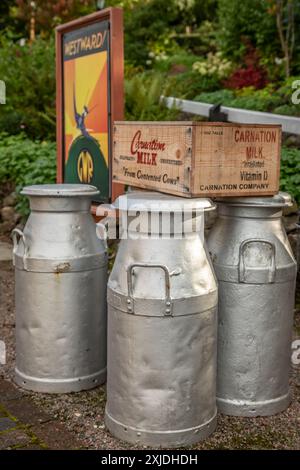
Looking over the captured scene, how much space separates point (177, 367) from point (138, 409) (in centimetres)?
29

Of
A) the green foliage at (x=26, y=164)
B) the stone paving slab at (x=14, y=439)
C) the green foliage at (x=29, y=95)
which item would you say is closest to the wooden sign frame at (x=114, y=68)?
the green foliage at (x=26, y=164)

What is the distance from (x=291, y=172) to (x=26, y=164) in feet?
11.1

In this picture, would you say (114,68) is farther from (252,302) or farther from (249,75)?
(249,75)

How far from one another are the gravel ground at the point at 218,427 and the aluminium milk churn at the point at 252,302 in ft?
0.34

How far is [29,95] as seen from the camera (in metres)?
9.20

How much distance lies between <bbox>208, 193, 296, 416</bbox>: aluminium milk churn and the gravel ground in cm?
10

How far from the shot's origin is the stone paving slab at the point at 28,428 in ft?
10.8

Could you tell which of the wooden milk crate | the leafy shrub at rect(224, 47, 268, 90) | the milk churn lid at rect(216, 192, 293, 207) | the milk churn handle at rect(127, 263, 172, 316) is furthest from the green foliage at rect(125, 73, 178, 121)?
the milk churn handle at rect(127, 263, 172, 316)

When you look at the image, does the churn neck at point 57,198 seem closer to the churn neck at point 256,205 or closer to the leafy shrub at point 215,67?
the churn neck at point 256,205

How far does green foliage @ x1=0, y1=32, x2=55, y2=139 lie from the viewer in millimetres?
9188

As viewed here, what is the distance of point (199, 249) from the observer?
3.29 m
